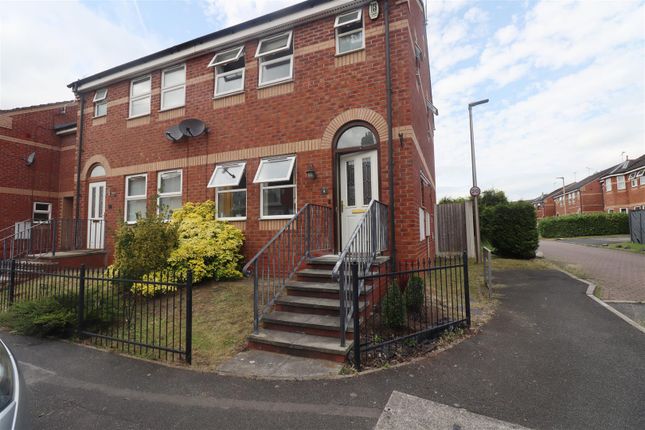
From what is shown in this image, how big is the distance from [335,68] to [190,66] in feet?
16.4

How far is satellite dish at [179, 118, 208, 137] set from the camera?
933 centimetres

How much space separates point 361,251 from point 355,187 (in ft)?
8.39

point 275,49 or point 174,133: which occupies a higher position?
point 275,49

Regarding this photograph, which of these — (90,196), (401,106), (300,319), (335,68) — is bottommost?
(300,319)

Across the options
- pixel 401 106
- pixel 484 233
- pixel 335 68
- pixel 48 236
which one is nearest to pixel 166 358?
pixel 401 106

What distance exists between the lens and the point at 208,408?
314 centimetres

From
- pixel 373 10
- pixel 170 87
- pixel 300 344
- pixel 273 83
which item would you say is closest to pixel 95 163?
pixel 170 87

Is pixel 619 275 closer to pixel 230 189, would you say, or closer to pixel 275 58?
pixel 230 189

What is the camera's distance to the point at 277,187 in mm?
8367

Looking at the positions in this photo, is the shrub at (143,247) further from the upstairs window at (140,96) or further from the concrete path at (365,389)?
the upstairs window at (140,96)

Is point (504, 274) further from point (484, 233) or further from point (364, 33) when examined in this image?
point (364, 33)

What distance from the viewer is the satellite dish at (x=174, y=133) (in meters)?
9.56

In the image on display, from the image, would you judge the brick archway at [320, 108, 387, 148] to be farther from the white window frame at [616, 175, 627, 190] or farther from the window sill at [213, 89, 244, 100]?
the white window frame at [616, 175, 627, 190]

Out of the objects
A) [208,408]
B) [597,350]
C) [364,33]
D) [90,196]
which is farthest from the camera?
[90,196]
